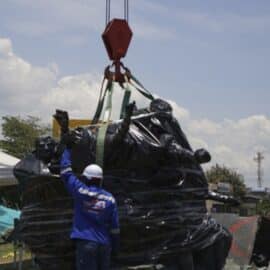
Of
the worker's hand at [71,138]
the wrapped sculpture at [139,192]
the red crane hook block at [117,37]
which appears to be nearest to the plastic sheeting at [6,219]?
the wrapped sculpture at [139,192]

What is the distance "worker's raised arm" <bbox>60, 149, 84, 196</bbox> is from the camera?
7.52 m

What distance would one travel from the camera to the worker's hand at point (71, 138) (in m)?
7.66

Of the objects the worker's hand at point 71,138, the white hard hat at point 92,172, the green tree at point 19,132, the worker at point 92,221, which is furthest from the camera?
the green tree at point 19,132

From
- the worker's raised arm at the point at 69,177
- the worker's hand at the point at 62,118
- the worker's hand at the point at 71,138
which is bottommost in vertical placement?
the worker's raised arm at the point at 69,177

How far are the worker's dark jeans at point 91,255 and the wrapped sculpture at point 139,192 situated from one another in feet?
1.49

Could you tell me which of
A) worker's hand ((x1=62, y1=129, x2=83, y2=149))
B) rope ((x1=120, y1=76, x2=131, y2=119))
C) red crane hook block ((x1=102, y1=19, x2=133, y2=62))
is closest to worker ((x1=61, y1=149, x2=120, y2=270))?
worker's hand ((x1=62, y1=129, x2=83, y2=149))

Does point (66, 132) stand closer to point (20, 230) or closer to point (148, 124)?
point (148, 124)

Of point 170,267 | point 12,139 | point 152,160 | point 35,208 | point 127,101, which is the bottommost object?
point 170,267

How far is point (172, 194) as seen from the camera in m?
8.14

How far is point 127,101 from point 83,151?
40.5 inches

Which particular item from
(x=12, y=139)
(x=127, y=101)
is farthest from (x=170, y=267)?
(x=12, y=139)

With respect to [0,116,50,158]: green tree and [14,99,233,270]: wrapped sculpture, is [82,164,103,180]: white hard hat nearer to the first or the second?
[14,99,233,270]: wrapped sculpture

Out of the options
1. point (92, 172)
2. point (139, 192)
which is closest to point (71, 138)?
point (92, 172)

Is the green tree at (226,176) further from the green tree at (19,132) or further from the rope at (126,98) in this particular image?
the rope at (126,98)
